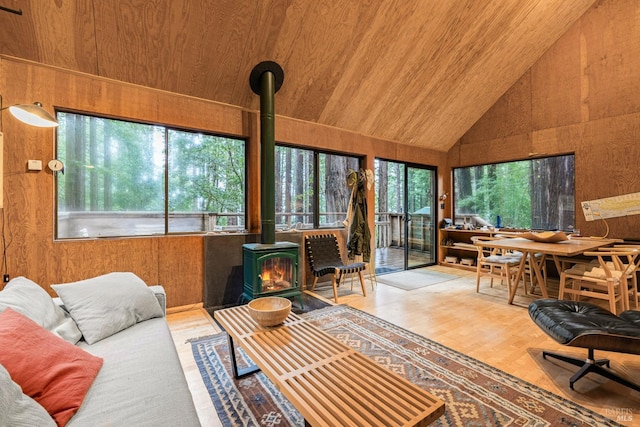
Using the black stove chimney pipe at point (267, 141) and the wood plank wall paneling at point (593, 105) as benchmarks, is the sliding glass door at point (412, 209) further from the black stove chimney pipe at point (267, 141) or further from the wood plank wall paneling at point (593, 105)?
the black stove chimney pipe at point (267, 141)

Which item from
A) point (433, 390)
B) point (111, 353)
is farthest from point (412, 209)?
point (111, 353)

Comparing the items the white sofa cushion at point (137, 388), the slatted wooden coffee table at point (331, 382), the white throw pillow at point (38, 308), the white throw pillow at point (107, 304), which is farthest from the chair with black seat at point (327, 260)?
the white throw pillow at point (38, 308)

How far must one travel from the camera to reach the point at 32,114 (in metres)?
1.87

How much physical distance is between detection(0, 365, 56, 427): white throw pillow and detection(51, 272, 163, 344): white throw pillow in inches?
30.8

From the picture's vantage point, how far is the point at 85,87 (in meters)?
2.77

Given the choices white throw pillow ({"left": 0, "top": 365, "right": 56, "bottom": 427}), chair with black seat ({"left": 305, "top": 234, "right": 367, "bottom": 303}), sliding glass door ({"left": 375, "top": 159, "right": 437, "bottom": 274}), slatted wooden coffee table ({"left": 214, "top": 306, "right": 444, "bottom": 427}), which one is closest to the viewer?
white throw pillow ({"left": 0, "top": 365, "right": 56, "bottom": 427})

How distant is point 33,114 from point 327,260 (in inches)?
129

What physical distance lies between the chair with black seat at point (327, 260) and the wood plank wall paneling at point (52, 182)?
848mm

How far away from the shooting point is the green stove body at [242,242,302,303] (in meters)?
3.09

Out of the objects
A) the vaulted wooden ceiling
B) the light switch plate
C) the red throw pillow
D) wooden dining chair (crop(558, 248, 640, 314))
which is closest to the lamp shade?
→ the light switch plate

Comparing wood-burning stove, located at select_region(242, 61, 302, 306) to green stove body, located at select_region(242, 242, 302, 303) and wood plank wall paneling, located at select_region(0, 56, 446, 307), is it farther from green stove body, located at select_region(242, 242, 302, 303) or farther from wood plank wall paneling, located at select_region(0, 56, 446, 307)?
wood plank wall paneling, located at select_region(0, 56, 446, 307)

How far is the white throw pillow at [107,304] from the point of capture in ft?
5.67

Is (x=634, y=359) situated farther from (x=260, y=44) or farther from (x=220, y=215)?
(x=260, y=44)

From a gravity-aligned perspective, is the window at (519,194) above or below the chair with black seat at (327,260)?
above
